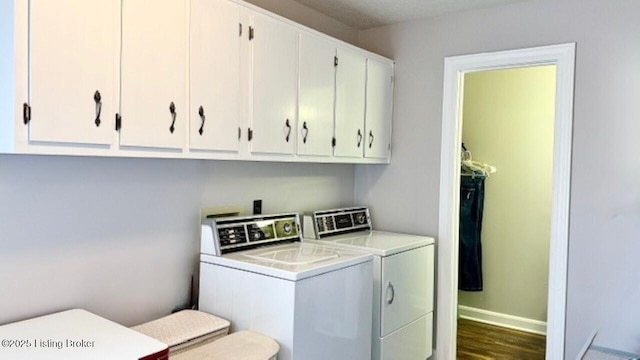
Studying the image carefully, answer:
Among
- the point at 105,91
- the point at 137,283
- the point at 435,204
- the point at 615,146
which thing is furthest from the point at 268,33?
the point at 615,146

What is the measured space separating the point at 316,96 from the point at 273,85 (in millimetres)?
358

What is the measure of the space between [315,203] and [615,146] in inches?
67.7

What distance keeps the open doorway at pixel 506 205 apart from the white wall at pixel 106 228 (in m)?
2.30

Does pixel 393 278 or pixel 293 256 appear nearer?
pixel 293 256

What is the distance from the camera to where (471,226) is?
412 centimetres

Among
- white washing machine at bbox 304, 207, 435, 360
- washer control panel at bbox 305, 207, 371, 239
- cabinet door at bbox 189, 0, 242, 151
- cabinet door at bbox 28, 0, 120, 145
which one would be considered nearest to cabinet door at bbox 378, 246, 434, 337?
white washing machine at bbox 304, 207, 435, 360

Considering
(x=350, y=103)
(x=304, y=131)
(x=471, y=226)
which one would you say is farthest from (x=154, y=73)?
(x=471, y=226)

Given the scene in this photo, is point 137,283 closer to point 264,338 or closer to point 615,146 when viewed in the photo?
point 264,338

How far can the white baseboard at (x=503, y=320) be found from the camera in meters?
4.02

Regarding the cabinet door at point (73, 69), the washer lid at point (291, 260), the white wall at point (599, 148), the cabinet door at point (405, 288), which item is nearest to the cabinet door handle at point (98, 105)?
the cabinet door at point (73, 69)

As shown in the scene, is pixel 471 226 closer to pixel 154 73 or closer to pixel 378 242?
pixel 378 242

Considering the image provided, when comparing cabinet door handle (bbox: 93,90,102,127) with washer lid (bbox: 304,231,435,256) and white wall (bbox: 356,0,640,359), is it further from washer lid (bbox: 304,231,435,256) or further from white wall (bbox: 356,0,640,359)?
white wall (bbox: 356,0,640,359)

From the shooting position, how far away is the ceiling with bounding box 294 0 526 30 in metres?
2.84

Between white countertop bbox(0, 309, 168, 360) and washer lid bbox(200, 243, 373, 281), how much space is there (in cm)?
60
